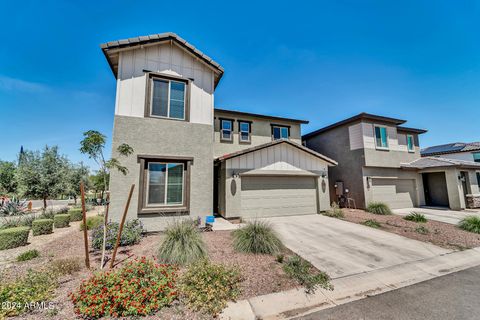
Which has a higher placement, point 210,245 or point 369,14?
point 369,14

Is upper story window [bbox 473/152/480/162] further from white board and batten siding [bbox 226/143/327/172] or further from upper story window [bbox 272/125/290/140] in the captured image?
upper story window [bbox 272/125/290/140]

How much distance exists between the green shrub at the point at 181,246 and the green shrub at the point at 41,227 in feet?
22.5

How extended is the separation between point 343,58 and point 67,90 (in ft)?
54.7

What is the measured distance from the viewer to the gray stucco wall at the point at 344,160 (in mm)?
14070

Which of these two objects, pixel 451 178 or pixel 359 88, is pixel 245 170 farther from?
pixel 451 178

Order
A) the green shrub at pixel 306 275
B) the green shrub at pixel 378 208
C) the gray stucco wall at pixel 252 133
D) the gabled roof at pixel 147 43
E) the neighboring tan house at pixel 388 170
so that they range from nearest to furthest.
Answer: the green shrub at pixel 306 275 → the gabled roof at pixel 147 43 → the green shrub at pixel 378 208 → the gray stucco wall at pixel 252 133 → the neighboring tan house at pixel 388 170

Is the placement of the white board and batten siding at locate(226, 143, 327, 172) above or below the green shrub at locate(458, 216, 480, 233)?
above

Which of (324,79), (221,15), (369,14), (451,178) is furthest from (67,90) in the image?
(451,178)

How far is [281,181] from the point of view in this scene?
1149 cm

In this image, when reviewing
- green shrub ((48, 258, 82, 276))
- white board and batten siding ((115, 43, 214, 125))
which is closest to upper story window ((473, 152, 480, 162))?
white board and batten siding ((115, 43, 214, 125))

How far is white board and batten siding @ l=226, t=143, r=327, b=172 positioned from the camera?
1044cm

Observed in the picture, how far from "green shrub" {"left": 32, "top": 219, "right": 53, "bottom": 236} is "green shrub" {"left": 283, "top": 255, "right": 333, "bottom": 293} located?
10.3 meters

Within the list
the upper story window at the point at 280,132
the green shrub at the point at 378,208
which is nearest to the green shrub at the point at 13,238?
the upper story window at the point at 280,132

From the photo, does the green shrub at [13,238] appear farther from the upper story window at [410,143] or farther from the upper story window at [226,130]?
the upper story window at [410,143]
